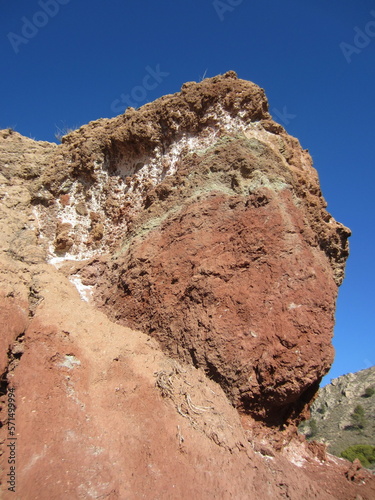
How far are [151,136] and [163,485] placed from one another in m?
6.08

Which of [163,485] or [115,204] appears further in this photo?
[115,204]

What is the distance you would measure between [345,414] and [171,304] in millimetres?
45512

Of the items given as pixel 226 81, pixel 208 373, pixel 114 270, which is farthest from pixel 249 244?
pixel 226 81

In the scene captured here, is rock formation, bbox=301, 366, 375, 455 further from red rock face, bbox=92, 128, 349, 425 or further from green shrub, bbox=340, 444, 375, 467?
red rock face, bbox=92, 128, 349, 425

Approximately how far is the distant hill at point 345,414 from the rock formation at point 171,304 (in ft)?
107

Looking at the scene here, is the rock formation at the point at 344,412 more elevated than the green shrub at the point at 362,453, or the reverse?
the rock formation at the point at 344,412

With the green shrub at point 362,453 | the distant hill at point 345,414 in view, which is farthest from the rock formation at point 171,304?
the distant hill at point 345,414

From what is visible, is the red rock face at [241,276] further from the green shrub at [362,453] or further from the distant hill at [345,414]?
the distant hill at [345,414]

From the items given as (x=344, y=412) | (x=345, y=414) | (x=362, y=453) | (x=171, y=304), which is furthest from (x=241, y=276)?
(x=344, y=412)

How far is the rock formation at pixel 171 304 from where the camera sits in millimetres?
3604

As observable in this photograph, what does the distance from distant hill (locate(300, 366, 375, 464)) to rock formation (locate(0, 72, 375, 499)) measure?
32666mm

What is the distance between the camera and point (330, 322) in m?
4.97

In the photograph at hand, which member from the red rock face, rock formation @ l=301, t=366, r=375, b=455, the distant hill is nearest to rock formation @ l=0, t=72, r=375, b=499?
the red rock face

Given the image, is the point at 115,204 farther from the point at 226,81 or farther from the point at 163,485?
the point at 163,485
